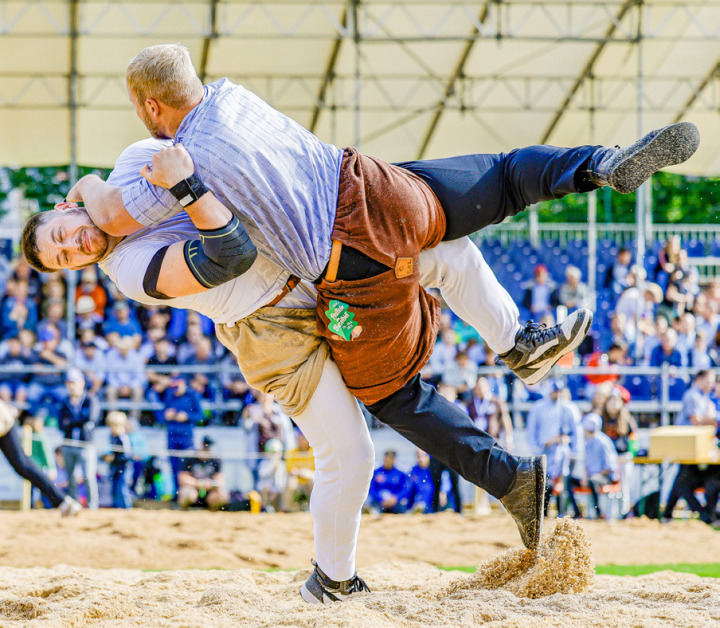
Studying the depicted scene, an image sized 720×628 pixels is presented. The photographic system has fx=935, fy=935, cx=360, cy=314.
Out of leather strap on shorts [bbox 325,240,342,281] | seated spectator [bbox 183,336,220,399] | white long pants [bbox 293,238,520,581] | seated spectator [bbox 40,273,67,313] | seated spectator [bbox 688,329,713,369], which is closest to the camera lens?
leather strap on shorts [bbox 325,240,342,281]

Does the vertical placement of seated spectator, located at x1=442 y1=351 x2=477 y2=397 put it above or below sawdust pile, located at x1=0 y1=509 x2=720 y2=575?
above

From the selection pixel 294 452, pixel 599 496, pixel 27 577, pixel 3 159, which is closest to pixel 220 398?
pixel 294 452

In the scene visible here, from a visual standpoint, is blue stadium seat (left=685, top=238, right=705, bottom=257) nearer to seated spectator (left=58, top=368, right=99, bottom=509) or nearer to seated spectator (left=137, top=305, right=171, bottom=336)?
seated spectator (left=137, top=305, right=171, bottom=336)

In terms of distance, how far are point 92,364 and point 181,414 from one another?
5.23 ft

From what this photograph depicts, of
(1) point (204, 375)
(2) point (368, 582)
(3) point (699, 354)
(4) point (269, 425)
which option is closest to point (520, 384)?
(3) point (699, 354)

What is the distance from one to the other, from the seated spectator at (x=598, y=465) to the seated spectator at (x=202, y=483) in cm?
379

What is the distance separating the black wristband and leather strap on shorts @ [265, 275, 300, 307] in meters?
0.63

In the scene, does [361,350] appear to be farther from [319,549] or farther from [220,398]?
[220,398]

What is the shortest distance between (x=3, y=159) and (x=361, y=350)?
13.1 metres

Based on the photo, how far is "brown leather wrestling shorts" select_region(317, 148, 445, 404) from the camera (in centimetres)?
346

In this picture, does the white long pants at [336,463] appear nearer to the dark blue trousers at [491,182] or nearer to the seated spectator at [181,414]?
the dark blue trousers at [491,182]

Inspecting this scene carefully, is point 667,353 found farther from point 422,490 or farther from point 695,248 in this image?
point 695,248

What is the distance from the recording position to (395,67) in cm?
1467

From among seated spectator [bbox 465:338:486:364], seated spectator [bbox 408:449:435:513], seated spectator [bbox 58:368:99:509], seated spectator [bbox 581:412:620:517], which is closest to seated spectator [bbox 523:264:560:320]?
seated spectator [bbox 465:338:486:364]
